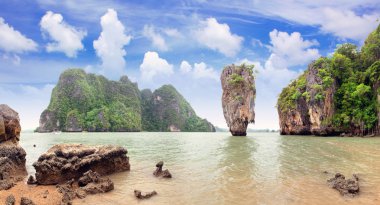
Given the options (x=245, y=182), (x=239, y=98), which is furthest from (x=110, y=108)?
(x=245, y=182)

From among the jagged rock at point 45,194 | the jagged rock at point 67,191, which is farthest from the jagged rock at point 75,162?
the jagged rock at point 45,194

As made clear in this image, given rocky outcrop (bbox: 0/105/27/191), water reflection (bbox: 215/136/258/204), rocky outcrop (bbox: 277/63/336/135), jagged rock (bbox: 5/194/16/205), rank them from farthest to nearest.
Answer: rocky outcrop (bbox: 277/63/336/135), rocky outcrop (bbox: 0/105/27/191), water reflection (bbox: 215/136/258/204), jagged rock (bbox: 5/194/16/205)

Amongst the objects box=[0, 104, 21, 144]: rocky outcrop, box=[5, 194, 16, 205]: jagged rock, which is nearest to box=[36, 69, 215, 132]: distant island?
box=[0, 104, 21, 144]: rocky outcrop

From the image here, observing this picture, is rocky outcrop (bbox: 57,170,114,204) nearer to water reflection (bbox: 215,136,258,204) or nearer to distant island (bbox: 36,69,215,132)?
water reflection (bbox: 215,136,258,204)

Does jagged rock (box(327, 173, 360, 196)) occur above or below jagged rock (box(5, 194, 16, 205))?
above

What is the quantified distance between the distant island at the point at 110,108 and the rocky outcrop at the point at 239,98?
69.6 metres

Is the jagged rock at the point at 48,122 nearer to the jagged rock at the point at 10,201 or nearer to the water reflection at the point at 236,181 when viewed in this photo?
the water reflection at the point at 236,181

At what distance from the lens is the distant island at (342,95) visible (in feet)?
129

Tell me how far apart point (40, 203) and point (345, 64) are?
4610cm

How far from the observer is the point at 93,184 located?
9492 millimetres

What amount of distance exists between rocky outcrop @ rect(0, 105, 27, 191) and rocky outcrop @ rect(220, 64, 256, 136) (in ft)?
119

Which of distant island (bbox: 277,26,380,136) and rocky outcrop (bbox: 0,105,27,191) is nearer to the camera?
rocky outcrop (bbox: 0,105,27,191)

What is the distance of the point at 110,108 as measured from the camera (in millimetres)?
123062

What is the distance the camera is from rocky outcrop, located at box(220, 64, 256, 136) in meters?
46.5
